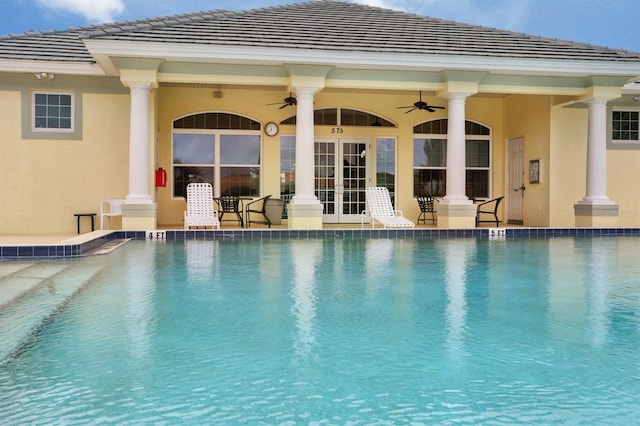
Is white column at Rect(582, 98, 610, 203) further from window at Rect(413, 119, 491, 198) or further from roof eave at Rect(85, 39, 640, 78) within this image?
window at Rect(413, 119, 491, 198)

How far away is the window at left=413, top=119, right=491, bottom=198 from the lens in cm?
1434

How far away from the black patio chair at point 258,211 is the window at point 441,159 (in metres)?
3.86

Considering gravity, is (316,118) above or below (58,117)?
above

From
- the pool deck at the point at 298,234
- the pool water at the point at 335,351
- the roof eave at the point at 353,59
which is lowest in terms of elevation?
the pool water at the point at 335,351

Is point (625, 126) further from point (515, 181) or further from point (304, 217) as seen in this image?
point (304, 217)

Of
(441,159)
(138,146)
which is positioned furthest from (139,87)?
(441,159)

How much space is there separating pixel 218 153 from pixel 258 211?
1.74m

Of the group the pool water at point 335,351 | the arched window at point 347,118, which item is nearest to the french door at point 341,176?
the arched window at point 347,118

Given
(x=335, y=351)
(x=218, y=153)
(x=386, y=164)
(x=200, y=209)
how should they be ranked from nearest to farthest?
(x=335, y=351) → (x=200, y=209) → (x=218, y=153) → (x=386, y=164)

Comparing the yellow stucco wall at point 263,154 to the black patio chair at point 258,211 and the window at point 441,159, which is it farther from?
the black patio chair at point 258,211

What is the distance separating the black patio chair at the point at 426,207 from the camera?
44.4 ft

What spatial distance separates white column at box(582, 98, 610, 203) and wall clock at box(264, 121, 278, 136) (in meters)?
6.87

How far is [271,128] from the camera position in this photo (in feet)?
44.3

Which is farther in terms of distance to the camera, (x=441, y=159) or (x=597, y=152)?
(x=441, y=159)
